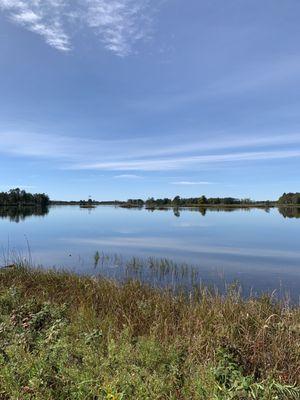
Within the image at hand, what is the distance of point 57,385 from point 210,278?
14.4 metres

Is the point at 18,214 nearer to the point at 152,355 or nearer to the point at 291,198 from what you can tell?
the point at 152,355

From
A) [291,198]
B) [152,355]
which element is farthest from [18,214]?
[291,198]

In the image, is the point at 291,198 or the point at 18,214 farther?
the point at 291,198

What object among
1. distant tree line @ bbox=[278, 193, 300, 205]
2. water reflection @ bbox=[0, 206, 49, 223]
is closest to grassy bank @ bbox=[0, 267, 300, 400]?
water reflection @ bbox=[0, 206, 49, 223]

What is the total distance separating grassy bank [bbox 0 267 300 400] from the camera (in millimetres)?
4211

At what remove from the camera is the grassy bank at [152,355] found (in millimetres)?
4211

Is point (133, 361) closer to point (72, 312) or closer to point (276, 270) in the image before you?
point (72, 312)

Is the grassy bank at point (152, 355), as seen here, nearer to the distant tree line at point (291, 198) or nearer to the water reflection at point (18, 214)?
the water reflection at point (18, 214)

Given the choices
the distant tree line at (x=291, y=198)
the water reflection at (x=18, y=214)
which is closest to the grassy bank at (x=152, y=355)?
the water reflection at (x=18, y=214)

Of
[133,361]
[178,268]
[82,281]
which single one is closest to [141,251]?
[178,268]

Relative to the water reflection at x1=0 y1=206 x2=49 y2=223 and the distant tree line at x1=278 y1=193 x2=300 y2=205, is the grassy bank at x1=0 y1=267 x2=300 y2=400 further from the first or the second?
the distant tree line at x1=278 y1=193 x2=300 y2=205

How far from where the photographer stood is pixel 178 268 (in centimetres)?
2038

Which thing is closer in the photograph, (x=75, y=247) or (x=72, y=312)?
(x=72, y=312)

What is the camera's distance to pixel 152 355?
536 centimetres
